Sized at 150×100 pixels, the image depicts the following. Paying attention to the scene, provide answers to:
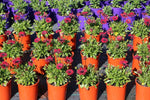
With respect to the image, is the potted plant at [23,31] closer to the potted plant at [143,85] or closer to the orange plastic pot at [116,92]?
the orange plastic pot at [116,92]

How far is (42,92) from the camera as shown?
6.02 m

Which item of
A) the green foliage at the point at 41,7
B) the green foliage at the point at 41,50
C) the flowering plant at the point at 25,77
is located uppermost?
the green foliage at the point at 41,7

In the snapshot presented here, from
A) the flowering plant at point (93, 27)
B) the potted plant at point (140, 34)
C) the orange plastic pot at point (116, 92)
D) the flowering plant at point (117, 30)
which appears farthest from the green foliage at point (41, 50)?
the potted plant at point (140, 34)

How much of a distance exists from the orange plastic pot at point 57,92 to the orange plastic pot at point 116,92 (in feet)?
2.94

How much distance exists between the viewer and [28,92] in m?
5.54

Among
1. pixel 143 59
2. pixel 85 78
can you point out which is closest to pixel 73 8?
pixel 143 59

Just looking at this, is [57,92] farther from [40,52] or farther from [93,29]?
[93,29]

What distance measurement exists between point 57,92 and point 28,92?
58 centimetres

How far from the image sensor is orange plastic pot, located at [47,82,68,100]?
5497 mm

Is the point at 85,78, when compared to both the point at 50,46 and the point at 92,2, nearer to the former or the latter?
the point at 50,46

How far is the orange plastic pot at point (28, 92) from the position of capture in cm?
549

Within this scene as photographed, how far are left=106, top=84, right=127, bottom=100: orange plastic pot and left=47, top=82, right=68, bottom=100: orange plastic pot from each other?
896mm

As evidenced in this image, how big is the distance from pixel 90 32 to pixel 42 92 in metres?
2.44

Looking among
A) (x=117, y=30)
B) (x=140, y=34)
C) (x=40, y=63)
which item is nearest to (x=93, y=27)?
(x=117, y=30)
